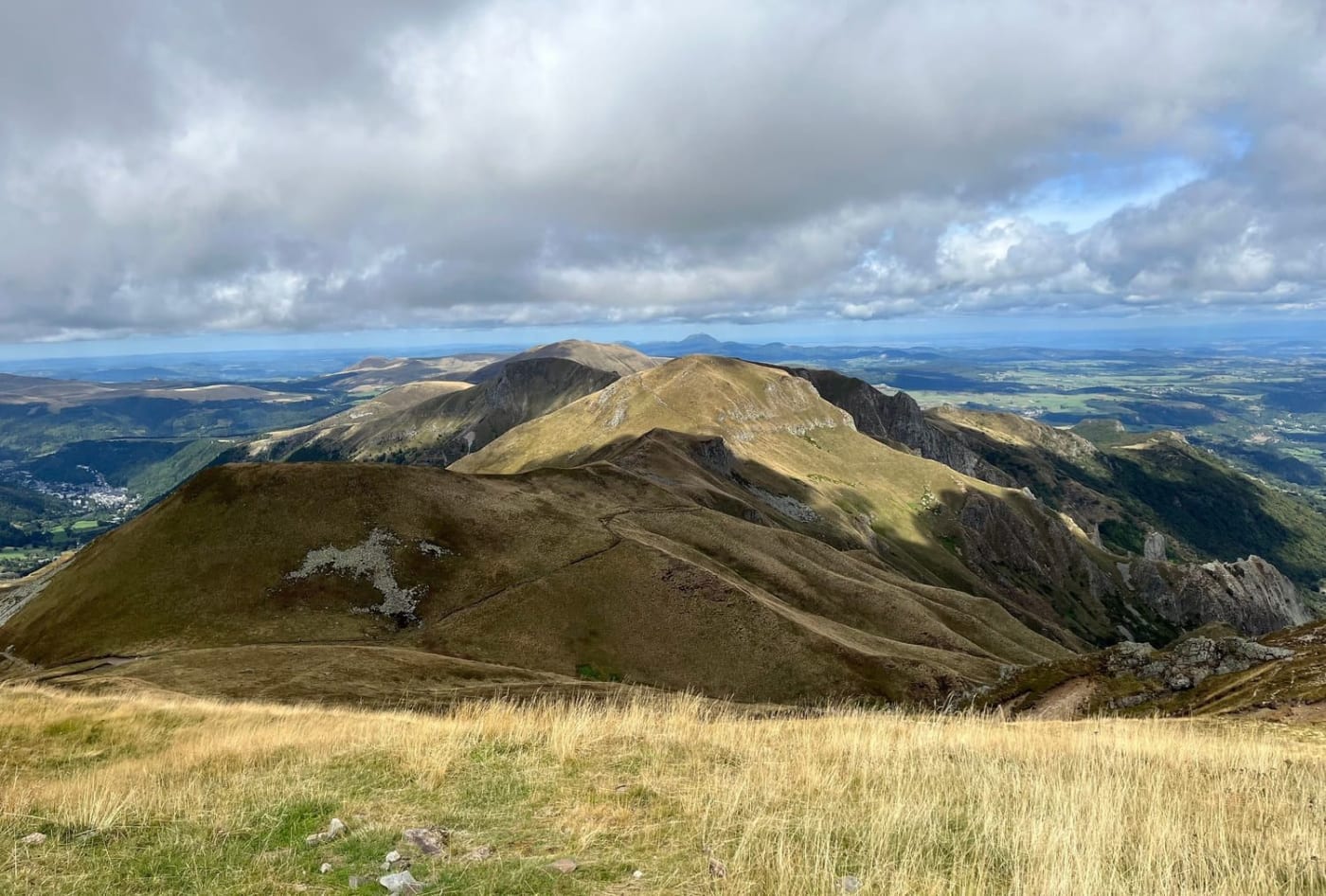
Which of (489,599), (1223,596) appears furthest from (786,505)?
(1223,596)

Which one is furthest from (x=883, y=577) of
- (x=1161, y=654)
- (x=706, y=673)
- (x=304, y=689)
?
(x=304, y=689)

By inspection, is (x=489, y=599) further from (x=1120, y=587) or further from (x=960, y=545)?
(x=1120, y=587)

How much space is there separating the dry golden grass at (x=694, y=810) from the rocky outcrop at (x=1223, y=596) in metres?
215

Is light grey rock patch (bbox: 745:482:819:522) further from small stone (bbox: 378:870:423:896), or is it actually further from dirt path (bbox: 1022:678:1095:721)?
small stone (bbox: 378:870:423:896)

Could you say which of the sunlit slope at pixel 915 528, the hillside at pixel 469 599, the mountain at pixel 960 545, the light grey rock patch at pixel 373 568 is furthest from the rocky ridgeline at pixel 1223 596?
the light grey rock patch at pixel 373 568

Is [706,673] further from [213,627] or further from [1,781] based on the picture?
[1,781]

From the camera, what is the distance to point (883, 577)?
343 feet

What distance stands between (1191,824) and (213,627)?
7225cm

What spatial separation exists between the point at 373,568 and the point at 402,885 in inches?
2734

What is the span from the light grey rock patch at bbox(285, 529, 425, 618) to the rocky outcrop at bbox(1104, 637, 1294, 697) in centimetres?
5841

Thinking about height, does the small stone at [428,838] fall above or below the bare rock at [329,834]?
above

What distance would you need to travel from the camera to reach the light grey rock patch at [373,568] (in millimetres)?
68000

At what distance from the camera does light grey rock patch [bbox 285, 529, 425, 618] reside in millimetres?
68000

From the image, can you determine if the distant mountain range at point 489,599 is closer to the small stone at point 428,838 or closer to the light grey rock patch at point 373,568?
the light grey rock patch at point 373,568
